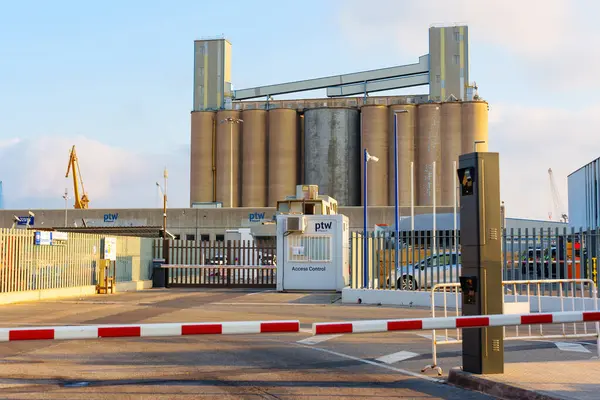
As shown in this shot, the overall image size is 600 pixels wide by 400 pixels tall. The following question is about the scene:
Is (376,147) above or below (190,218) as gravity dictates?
above

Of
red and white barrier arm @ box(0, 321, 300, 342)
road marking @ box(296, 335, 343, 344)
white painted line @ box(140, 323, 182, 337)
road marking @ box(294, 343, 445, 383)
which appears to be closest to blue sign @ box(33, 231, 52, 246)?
road marking @ box(296, 335, 343, 344)

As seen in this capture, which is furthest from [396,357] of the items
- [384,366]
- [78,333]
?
[78,333]

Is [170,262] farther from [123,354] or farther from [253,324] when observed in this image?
[253,324]

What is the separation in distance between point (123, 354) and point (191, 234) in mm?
70121

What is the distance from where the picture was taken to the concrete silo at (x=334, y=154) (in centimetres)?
8900

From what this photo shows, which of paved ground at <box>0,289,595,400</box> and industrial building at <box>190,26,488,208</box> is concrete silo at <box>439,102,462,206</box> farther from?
paved ground at <box>0,289,595,400</box>

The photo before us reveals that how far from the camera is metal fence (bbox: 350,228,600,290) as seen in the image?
2054 centimetres

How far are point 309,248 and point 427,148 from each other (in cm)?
5857

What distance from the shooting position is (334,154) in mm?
89438

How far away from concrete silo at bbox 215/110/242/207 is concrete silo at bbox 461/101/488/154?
87.6 ft

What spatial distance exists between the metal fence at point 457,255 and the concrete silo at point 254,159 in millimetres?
64784

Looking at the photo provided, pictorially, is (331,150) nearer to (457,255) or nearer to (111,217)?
(111,217)

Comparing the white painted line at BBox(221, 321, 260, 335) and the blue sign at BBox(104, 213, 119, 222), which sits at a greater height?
the blue sign at BBox(104, 213, 119, 222)

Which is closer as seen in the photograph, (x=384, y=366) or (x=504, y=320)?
(x=504, y=320)
